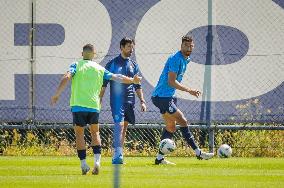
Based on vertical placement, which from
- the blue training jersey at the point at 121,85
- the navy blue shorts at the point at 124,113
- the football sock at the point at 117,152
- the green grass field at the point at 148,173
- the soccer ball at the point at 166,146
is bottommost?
the green grass field at the point at 148,173

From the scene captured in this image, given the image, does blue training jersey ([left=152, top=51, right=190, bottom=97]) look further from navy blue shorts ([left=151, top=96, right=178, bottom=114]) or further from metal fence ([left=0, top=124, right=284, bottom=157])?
metal fence ([left=0, top=124, right=284, bottom=157])

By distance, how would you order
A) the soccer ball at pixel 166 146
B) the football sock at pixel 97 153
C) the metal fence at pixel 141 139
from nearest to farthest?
the football sock at pixel 97 153
the soccer ball at pixel 166 146
the metal fence at pixel 141 139

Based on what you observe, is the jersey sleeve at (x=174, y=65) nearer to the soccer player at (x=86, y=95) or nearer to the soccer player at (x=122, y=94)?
the soccer player at (x=122, y=94)

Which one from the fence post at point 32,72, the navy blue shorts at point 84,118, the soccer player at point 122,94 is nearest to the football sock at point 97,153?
the navy blue shorts at point 84,118

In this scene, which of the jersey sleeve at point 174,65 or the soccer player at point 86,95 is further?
the jersey sleeve at point 174,65

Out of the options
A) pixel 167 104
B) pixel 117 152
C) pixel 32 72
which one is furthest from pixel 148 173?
pixel 32 72

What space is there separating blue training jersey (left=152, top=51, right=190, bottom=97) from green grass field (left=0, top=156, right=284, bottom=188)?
4.21ft

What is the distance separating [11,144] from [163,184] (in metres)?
9.30

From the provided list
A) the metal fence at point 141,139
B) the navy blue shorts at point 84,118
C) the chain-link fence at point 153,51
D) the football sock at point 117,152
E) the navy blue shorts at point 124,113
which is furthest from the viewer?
the chain-link fence at point 153,51

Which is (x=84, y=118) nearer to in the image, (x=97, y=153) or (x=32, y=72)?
(x=97, y=153)

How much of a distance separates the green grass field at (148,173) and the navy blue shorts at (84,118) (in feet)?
2.47

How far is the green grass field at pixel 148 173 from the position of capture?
37.8ft

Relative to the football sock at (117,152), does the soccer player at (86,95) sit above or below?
above

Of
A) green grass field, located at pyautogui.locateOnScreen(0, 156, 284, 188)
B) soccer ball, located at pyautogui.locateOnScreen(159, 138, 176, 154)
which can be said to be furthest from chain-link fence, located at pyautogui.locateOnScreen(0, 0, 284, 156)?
soccer ball, located at pyautogui.locateOnScreen(159, 138, 176, 154)
